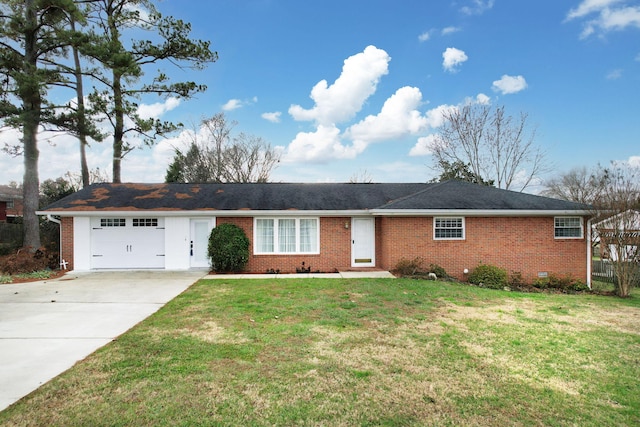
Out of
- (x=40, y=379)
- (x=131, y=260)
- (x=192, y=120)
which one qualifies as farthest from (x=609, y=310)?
(x=192, y=120)

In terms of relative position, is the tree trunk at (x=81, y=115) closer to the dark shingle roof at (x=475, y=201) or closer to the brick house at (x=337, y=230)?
the brick house at (x=337, y=230)

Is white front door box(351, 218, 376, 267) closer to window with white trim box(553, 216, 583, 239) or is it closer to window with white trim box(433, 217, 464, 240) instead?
window with white trim box(433, 217, 464, 240)

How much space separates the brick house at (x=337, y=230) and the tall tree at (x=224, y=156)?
61.8 feet

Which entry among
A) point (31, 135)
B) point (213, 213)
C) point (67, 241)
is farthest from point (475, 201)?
point (31, 135)

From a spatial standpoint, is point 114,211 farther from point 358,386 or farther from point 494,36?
point 494,36

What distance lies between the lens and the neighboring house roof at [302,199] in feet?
43.0

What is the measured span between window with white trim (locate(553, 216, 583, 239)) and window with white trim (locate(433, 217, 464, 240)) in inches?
147

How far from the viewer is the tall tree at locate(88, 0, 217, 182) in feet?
60.7

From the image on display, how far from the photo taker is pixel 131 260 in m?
13.9

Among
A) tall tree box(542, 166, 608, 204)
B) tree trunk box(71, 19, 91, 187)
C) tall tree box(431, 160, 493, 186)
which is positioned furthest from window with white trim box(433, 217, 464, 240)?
tall tree box(542, 166, 608, 204)

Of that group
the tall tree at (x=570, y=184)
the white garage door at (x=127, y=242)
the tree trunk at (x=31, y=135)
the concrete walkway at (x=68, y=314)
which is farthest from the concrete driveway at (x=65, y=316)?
the tall tree at (x=570, y=184)

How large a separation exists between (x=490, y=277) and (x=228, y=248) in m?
9.82

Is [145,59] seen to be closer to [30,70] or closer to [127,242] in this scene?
[30,70]

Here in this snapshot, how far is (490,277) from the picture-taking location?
12.4 meters
